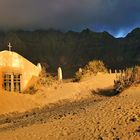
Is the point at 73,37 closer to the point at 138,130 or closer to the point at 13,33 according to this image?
the point at 13,33

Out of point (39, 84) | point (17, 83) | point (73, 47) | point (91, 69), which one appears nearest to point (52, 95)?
point (39, 84)

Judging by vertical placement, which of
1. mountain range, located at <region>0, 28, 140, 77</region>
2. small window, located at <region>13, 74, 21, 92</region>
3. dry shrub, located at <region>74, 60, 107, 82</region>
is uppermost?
mountain range, located at <region>0, 28, 140, 77</region>

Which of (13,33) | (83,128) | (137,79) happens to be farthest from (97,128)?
(13,33)

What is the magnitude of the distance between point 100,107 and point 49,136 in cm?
305

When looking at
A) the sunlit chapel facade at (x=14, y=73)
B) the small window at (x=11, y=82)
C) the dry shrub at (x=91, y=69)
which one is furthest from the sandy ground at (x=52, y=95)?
the dry shrub at (x=91, y=69)

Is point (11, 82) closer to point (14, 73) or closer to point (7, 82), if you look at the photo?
point (7, 82)

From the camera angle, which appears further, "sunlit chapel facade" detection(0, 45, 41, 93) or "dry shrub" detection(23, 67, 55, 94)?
"sunlit chapel facade" detection(0, 45, 41, 93)

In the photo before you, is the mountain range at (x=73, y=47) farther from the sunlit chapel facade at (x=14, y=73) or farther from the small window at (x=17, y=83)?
the small window at (x=17, y=83)

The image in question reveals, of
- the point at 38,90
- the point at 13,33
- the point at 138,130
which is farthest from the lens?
the point at 13,33

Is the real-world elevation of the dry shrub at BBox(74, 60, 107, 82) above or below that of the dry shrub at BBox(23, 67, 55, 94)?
above

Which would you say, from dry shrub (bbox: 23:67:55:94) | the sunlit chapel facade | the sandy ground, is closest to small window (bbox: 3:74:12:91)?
the sunlit chapel facade

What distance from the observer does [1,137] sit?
17.0 meters

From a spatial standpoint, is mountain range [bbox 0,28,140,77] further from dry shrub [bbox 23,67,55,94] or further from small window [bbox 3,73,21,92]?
small window [bbox 3,73,21,92]

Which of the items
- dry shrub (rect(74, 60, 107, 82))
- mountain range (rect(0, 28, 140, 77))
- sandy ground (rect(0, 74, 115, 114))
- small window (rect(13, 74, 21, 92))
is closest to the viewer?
sandy ground (rect(0, 74, 115, 114))
